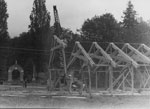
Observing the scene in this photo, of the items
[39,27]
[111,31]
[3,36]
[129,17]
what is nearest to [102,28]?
[111,31]

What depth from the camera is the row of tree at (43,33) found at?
258 feet

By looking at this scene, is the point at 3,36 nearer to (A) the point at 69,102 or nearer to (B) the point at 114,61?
(B) the point at 114,61

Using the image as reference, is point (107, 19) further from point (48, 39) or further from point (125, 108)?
point (125, 108)

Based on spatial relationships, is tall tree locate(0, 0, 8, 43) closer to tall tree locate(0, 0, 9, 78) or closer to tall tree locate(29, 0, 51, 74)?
tall tree locate(0, 0, 9, 78)

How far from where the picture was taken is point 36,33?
8819 cm

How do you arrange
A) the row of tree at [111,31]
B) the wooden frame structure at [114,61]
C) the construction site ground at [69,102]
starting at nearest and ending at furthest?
the construction site ground at [69,102] < the wooden frame structure at [114,61] < the row of tree at [111,31]

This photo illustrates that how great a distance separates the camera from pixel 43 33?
8625 cm

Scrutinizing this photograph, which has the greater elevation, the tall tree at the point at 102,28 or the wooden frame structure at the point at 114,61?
the tall tree at the point at 102,28

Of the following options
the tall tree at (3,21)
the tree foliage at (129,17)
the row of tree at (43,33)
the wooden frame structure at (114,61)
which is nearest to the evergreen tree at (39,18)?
the row of tree at (43,33)

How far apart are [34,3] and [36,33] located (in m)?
8.23

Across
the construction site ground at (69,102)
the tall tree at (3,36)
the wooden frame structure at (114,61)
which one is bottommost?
the construction site ground at (69,102)

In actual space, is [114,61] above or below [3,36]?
below

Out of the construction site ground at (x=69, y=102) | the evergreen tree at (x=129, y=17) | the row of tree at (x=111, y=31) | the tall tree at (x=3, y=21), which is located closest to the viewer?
the construction site ground at (x=69, y=102)

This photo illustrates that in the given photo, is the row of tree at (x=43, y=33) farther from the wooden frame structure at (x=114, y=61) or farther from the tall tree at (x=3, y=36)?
the wooden frame structure at (x=114, y=61)
